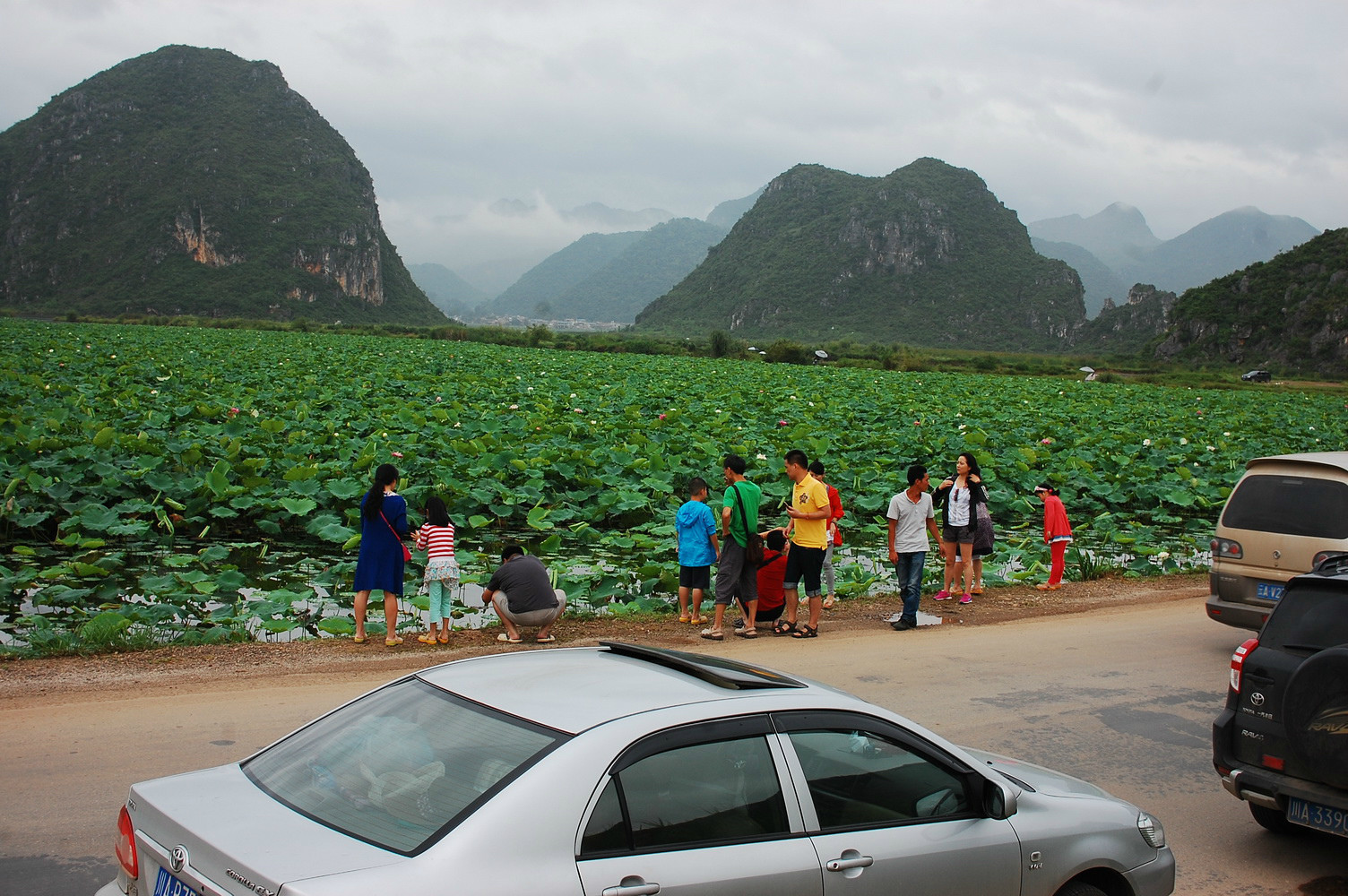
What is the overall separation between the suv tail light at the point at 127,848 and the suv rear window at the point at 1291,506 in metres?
8.55

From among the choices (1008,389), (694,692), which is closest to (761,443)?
(694,692)

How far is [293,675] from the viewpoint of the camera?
7.45m

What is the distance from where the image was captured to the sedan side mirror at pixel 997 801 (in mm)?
3531

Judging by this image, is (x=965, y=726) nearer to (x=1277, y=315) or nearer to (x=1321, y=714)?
(x=1321, y=714)

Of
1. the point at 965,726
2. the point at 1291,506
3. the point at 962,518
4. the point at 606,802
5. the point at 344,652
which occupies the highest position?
the point at 1291,506

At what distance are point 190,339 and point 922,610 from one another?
151ft

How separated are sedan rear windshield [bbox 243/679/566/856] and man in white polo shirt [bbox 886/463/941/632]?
7080 millimetres

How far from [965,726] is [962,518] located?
4280 mm

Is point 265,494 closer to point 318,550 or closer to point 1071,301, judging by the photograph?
point 318,550

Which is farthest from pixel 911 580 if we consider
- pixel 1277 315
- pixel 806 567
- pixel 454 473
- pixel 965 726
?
pixel 1277 315

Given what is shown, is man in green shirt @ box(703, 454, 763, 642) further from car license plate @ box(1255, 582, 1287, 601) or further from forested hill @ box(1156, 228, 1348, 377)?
forested hill @ box(1156, 228, 1348, 377)

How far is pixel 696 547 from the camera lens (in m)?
9.24

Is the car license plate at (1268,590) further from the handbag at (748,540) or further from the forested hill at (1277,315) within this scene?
the forested hill at (1277,315)

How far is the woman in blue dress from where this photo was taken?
8281mm
